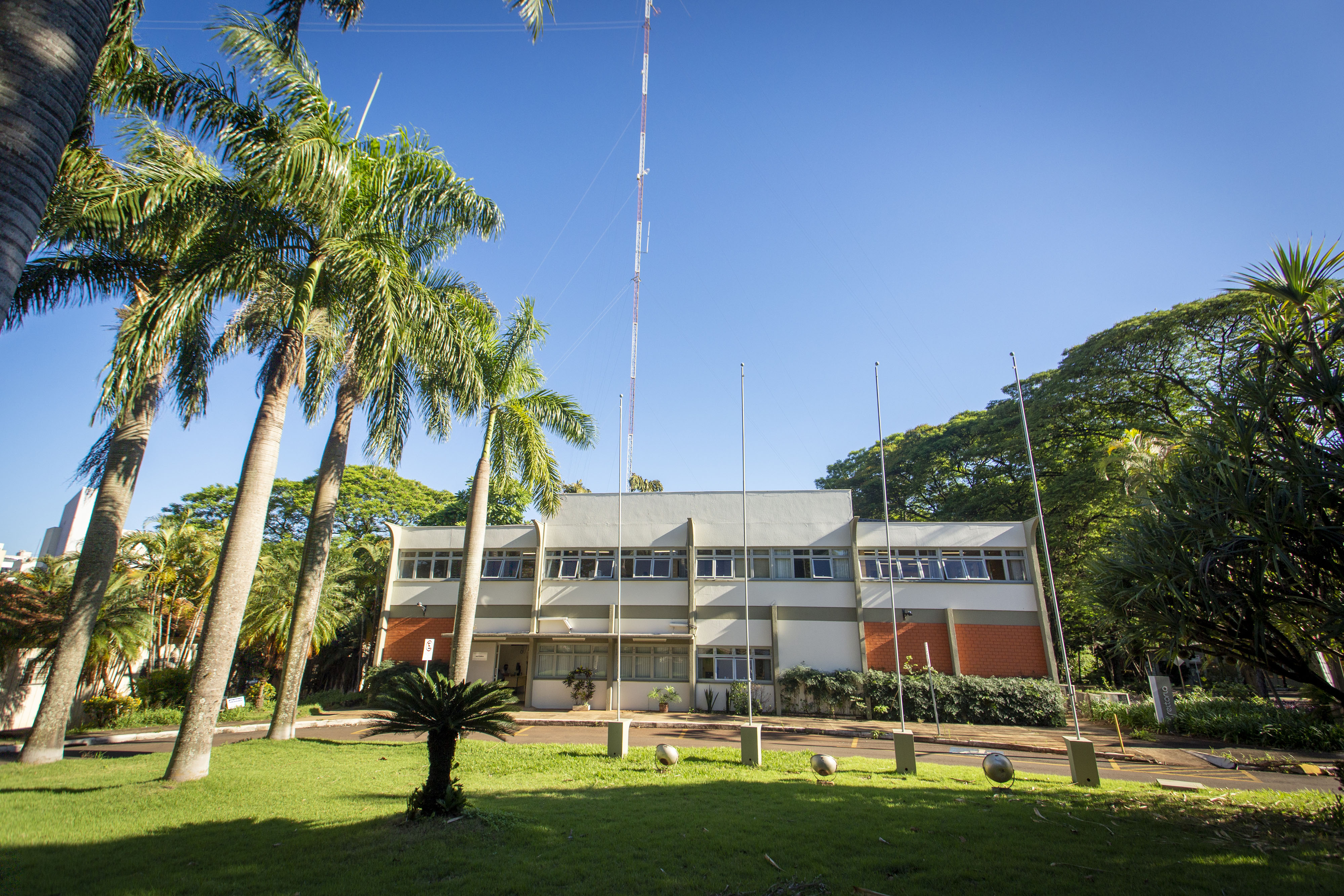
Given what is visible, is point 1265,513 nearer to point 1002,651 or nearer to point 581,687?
point 1002,651

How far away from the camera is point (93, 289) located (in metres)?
11.7

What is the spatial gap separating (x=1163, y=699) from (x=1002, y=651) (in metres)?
5.03

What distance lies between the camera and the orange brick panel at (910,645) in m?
22.4

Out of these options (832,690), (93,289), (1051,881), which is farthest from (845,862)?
(832,690)

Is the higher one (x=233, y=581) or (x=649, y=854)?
(x=233, y=581)

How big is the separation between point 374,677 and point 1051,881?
2412 cm

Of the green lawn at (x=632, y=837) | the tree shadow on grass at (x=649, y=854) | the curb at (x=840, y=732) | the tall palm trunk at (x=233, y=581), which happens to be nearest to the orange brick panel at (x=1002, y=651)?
the curb at (x=840, y=732)

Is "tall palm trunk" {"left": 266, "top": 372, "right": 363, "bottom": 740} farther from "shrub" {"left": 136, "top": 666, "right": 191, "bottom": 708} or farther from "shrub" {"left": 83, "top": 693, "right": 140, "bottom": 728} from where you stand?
"shrub" {"left": 136, "top": 666, "right": 191, "bottom": 708}

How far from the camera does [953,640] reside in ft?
72.8

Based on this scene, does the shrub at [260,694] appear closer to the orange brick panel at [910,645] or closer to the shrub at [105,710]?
the shrub at [105,710]

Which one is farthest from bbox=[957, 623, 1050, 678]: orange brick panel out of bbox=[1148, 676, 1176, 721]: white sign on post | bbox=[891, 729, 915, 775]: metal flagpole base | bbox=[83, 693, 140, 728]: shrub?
bbox=[83, 693, 140, 728]: shrub

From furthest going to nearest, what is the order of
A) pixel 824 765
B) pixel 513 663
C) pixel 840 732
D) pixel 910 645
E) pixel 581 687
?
1. pixel 513 663
2. pixel 581 687
3. pixel 910 645
4. pixel 840 732
5. pixel 824 765

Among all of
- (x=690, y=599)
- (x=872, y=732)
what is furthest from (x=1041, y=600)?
(x=690, y=599)

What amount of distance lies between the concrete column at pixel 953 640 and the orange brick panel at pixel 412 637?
1897 centimetres
